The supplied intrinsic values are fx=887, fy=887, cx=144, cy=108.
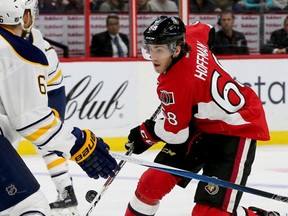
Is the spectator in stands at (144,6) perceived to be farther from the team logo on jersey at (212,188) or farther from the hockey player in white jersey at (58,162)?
the team logo on jersey at (212,188)

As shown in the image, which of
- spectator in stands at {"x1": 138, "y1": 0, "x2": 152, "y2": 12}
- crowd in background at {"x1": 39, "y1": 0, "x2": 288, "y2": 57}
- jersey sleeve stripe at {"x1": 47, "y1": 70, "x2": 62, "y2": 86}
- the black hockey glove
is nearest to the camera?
the black hockey glove

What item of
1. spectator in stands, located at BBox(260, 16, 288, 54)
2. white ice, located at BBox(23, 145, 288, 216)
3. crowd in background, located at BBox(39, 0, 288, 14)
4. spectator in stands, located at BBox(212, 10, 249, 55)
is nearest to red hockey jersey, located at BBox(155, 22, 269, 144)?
white ice, located at BBox(23, 145, 288, 216)

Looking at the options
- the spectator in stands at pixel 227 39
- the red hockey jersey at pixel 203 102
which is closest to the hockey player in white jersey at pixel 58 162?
the red hockey jersey at pixel 203 102

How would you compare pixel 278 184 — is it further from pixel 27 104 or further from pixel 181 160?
pixel 27 104

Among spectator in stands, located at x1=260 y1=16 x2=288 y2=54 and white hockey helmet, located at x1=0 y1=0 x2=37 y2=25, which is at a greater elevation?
white hockey helmet, located at x1=0 y1=0 x2=37 y2=25

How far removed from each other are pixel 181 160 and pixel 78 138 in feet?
2.84

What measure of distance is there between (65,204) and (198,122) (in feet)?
3.50

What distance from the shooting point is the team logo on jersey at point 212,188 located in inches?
131

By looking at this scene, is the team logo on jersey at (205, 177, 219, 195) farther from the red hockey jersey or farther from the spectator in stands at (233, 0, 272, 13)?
the spectator in stands at (233, 0, 272, 13)

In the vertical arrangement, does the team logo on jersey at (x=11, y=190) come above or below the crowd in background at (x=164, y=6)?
below

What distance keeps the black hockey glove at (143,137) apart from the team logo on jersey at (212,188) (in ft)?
0.98

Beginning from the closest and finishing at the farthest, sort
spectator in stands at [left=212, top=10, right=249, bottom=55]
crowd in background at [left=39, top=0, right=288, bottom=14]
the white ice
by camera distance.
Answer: the white ice < crowd in background at [left=39, top=0, right=288, bottom=14] < spectator in stands at [left=212, top=10, right=249, bottom=55]

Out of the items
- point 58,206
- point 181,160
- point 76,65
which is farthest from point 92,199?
point 76,65

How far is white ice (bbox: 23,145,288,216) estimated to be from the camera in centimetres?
451
